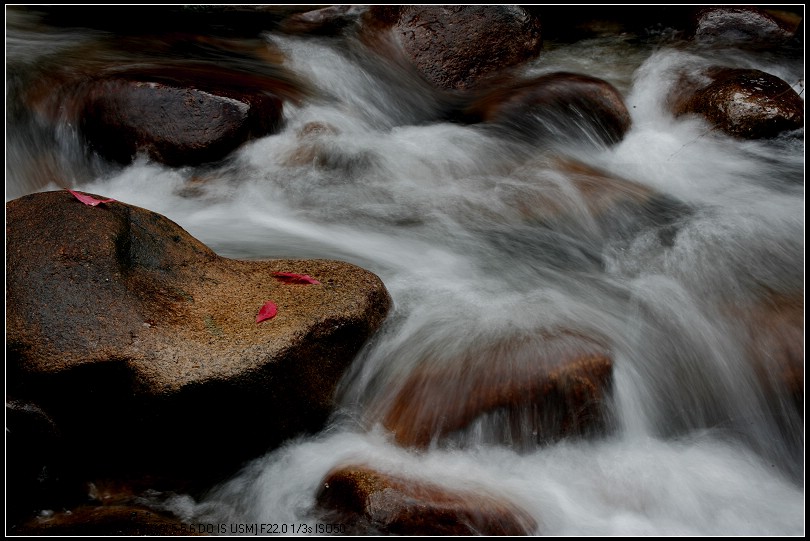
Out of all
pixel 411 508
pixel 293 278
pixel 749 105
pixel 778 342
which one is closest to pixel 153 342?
pixel 293 278

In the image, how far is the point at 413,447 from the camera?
12.9 feet

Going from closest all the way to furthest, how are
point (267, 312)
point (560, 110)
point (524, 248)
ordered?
point (267, 312)
point (524, 248)
point (560, 110)

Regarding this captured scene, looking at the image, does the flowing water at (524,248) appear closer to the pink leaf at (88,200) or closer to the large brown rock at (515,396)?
the large brown rock at (515,396)

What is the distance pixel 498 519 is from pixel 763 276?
305cm

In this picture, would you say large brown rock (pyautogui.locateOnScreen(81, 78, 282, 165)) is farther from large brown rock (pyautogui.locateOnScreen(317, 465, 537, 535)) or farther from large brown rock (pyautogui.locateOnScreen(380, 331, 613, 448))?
large brown rock (pyautogui.locateOnScreen(317, 465, 537, 535))

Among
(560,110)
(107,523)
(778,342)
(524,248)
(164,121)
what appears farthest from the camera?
(560,110)

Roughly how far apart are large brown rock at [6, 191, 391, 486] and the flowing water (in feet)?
0.95

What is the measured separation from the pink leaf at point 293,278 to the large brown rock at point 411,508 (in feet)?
3.79

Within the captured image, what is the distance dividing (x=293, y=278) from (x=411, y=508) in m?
1.58

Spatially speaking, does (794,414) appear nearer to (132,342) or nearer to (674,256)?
(674,256)

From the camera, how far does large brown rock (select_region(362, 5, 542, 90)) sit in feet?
26.3

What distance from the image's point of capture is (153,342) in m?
3.58

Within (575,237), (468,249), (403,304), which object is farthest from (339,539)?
(575,237)

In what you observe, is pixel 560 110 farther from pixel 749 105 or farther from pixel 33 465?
pixel 33 465
